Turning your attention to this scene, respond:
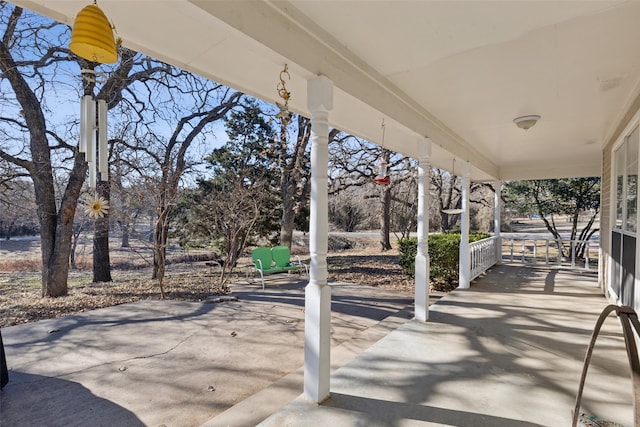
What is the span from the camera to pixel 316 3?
1.90 meters

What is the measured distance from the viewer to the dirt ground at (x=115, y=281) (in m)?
5.41

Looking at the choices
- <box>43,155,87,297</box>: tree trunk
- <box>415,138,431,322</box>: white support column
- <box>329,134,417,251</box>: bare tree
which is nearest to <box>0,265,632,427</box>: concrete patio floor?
<box>415,138,431,322</box>: white support column

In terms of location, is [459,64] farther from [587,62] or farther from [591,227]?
[591,227]

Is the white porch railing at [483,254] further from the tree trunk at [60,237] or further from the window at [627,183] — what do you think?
the tree trunk at [60,237]

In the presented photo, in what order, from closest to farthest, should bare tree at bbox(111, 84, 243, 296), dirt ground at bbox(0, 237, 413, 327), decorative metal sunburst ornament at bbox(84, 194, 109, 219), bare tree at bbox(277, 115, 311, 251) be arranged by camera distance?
decorative metal sunburst ornament at bbox(84, 194, 109, 219), dirt ground at bbox(0, 237, 413, 327), bare tree at bbox(111, 84, 243, 296), bare tree at bbox(277, 115, 311, 251)

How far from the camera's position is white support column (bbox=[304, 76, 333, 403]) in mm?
2305

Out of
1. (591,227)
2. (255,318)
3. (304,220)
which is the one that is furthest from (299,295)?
(591,227)

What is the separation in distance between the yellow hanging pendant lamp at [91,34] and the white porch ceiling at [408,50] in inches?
13.9

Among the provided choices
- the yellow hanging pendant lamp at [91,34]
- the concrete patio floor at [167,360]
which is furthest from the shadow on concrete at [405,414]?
the yellow hanging pendant lamp at [91,34]

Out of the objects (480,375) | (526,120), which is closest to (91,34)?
(480,375)

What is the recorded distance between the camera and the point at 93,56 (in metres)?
1.39

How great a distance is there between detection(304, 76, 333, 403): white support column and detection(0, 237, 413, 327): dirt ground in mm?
3964

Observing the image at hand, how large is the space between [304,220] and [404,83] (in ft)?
33.7

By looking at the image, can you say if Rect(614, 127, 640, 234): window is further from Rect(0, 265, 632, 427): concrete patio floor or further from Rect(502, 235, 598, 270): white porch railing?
Rect(502, 235, 598, 270): white porch railing
